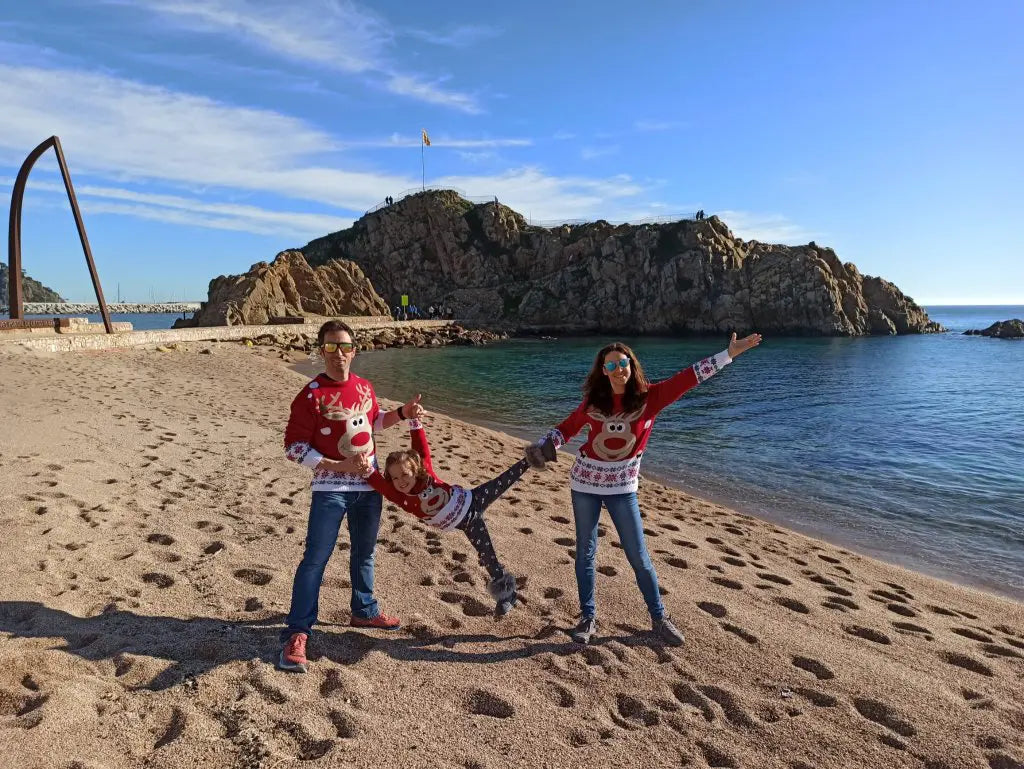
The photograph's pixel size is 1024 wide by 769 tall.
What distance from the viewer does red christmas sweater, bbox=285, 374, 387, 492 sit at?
12.9ft

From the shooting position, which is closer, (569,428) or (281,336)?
(569,428)

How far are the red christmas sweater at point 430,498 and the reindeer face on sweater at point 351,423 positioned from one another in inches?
8.6

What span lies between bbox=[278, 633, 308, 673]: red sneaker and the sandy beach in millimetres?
89

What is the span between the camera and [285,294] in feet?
198

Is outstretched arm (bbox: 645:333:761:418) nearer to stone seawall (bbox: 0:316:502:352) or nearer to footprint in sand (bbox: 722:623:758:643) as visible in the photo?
footprint in sand (bbox: 722:623:758:643)

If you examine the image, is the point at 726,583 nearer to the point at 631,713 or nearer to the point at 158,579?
the point at 631,713

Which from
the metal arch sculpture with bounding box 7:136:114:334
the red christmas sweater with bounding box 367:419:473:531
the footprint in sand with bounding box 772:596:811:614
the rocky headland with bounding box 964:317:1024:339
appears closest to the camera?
the red christmas sweater with bounding box 367:419:473:531

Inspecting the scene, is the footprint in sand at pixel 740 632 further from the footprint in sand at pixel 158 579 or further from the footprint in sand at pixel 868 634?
the footprint in sand at pixel 158 579

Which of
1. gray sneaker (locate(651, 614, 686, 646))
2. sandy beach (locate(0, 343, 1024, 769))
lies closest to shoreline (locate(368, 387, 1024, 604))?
sandy beach (locate(0, 343, 1024, 769))

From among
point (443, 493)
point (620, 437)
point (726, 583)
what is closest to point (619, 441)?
point (620, 437)

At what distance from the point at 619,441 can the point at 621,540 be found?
2.61 ft

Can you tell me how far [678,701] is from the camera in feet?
12.3

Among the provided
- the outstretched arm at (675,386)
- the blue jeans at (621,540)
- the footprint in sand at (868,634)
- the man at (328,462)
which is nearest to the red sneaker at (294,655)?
the man at (328,462)

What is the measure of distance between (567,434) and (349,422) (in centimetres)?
165
